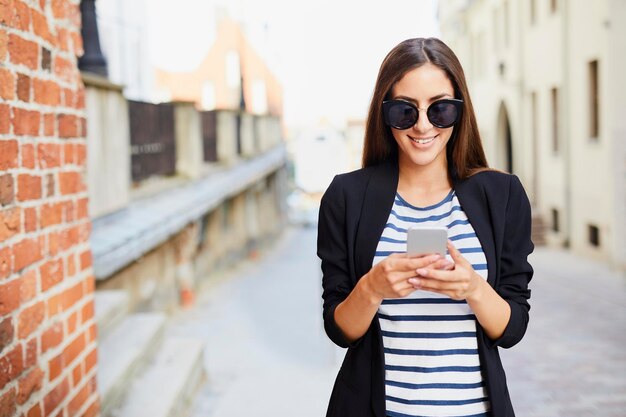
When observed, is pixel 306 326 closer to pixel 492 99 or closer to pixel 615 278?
pixel 615 278

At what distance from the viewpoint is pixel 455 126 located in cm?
230

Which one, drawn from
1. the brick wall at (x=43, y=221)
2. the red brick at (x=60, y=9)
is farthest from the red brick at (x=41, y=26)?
the red brick at (x=60, y=9)

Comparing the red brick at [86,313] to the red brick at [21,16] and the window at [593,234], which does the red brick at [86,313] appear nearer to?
the red brick at [21,16]

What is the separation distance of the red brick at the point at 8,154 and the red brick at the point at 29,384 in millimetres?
700

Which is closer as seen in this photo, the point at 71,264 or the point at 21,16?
the point at 21,16

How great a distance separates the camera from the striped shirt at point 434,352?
2107 millimetres

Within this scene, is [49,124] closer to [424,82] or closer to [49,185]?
[49,185]

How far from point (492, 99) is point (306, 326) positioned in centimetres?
1611

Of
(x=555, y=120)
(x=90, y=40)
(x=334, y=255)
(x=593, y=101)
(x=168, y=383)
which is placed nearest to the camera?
(x=334, y=255)

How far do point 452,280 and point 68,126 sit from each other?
1900mm

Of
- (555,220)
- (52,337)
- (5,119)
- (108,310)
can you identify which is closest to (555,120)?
(555,220)

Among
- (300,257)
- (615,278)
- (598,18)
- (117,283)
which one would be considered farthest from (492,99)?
(117,283)

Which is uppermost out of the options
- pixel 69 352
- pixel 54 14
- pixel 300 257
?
pixel 54 14

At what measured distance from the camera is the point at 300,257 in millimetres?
22125
